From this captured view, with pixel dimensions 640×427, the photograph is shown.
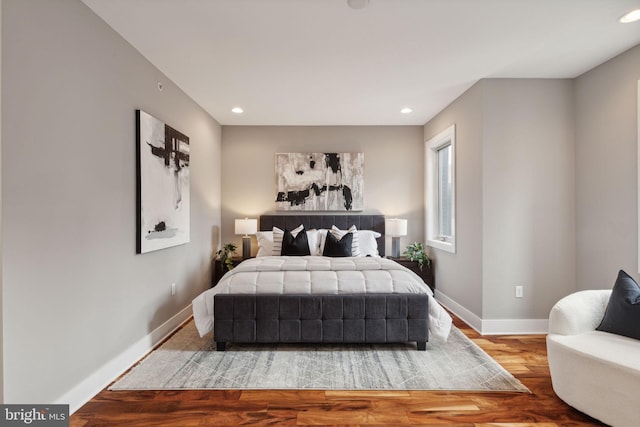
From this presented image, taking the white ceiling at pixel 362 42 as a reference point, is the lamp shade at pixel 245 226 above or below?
below

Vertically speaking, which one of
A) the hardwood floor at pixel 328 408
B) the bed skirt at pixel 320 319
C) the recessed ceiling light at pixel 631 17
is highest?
the recessed ceiling light at pixel 631 17

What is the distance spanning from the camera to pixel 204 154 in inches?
170

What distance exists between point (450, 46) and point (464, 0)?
23.3 inches

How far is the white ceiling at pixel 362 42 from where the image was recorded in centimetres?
217

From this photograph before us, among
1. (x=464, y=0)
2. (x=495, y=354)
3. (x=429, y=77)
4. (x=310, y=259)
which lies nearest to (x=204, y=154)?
(x=310, y=259)

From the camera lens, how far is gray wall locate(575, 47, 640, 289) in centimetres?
270

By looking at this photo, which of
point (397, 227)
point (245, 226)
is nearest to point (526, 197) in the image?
point (397, 227)

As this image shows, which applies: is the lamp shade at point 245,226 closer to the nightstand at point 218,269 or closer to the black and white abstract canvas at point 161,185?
the nightstand at point 218,269

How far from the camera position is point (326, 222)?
4973mm

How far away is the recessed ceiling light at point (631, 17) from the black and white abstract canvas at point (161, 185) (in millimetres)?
3673

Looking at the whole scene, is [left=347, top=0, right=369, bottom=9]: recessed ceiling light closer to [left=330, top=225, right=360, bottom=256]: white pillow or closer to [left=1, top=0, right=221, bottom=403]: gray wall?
[left=1, top=0, right=221, bottom=403]: gray wall

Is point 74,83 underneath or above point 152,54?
underneath

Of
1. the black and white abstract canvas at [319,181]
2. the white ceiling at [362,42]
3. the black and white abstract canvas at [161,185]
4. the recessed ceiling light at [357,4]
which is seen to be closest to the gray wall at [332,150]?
the black and white abstract canvas at [319,181]

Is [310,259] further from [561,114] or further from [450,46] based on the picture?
[561,114]
